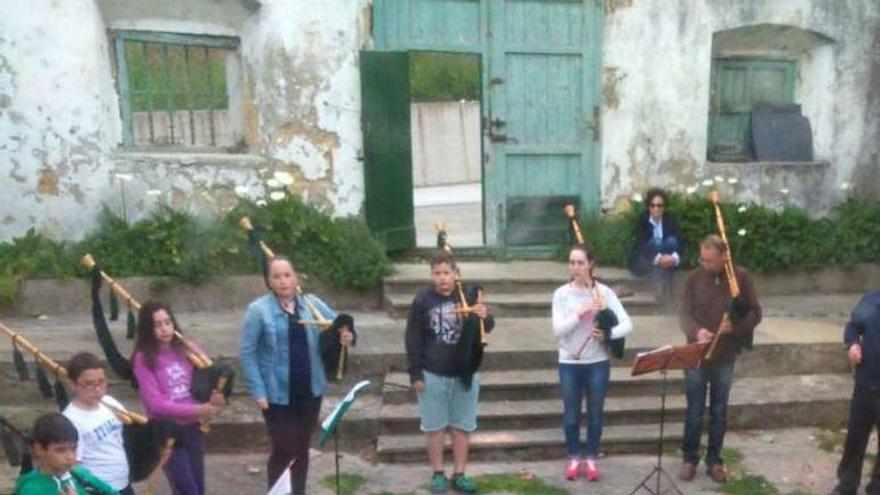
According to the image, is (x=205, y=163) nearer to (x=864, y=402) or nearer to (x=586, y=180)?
(x=586, y=180)

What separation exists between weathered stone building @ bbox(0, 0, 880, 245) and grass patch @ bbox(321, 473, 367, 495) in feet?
→ 11.2

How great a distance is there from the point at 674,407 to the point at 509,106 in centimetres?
389

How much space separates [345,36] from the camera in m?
8.70

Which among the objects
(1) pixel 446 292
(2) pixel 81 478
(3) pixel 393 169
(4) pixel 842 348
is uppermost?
(3) pixel 393 169

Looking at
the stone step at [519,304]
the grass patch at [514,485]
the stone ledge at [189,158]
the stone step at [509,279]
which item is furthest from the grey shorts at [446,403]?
the stone ledge at [189,158]

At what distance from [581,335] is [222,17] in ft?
17.4

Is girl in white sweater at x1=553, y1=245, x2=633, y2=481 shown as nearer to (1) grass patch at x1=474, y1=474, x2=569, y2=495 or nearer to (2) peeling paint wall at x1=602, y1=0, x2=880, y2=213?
(1) grass patch at x1=474, y1=474, x2=569, y2=495

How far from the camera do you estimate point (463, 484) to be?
5.77 m

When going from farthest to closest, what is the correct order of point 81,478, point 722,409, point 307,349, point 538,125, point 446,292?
1. point 538,125
2. point 722,409
3. point 446,292
4. point 307,349
5. point 81,478

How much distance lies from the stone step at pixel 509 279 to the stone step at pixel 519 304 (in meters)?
0.06

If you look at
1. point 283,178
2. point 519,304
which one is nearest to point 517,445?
point 519,304

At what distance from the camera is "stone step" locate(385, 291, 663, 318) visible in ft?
27.2

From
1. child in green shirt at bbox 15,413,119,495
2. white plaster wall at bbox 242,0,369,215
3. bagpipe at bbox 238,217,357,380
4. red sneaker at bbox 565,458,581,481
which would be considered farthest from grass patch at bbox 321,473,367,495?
white plaster wall at bbox 242,0,369,215

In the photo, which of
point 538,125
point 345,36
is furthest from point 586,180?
point 345,36
